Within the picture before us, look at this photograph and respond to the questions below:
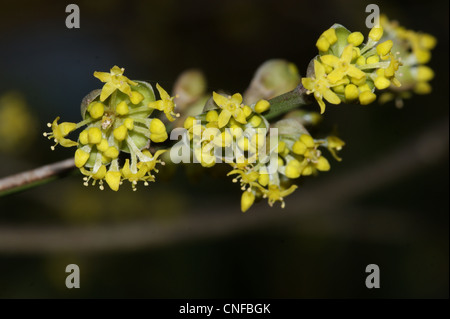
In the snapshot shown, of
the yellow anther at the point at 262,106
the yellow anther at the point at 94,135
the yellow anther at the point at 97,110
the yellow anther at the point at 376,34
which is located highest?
the yellow anther at the point at 376,34

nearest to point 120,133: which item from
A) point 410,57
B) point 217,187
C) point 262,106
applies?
point 262,106

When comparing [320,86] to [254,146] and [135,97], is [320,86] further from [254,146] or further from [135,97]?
[135,97]

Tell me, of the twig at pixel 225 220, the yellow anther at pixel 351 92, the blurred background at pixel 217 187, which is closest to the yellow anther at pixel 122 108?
the yellow anther at pixel 351 92

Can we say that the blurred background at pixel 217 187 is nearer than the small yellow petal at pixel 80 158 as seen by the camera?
No

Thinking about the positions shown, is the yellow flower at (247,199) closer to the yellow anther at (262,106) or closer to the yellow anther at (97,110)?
the yellow anther at (262,106)

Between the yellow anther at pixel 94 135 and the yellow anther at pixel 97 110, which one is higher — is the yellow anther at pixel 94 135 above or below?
below

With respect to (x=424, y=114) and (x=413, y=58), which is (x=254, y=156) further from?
(x=424, y=114)

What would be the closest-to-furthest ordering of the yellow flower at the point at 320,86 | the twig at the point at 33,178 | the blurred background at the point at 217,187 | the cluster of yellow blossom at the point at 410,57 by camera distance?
the yellow flower at the point at 320,86 → the twig at the point at 33,178 → the cluster of yellow blossom at the point at 410,57 → the blurred background at the point at 217,187

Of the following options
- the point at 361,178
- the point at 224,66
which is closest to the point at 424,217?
the point at 361,178
